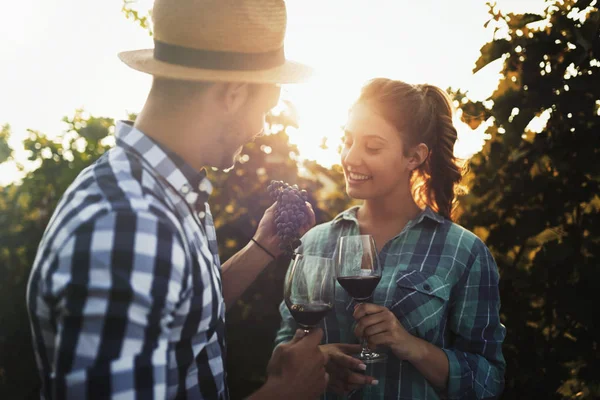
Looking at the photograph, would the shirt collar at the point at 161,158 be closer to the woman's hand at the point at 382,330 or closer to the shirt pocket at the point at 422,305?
the woman's hand at the point at 382,330

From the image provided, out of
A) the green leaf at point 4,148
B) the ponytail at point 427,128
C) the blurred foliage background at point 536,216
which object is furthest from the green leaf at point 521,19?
the green leaf at point 4,148

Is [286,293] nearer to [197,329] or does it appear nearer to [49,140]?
[197,329]

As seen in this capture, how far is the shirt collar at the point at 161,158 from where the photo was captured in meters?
2.05

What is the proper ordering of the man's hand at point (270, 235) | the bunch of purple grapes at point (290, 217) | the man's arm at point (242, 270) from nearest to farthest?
the bunch of purple grapes at point (290, 217)
the man's arm at point (242, 270)
the man's hand at point (270, 235)

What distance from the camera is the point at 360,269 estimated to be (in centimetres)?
290

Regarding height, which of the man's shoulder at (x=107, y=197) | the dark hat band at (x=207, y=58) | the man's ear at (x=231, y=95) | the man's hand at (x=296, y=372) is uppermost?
the dark hat band at (x=207, y=58)

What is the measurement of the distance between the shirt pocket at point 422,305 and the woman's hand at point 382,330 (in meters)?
0.23

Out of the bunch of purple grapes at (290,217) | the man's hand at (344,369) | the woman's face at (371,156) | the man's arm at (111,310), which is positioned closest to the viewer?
the man's arm at (111,310)

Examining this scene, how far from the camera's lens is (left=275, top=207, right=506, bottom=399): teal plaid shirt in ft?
10.1

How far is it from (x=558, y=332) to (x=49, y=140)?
5387 millimetres

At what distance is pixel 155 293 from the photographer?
1646mm

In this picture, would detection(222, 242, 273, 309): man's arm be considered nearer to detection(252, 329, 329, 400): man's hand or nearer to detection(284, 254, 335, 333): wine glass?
detection(284, 254, 335, 333): wine glass

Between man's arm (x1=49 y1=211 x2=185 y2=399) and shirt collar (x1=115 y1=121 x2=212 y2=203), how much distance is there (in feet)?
1.33

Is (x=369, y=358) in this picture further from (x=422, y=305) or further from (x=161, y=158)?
(x=161, y=158)
